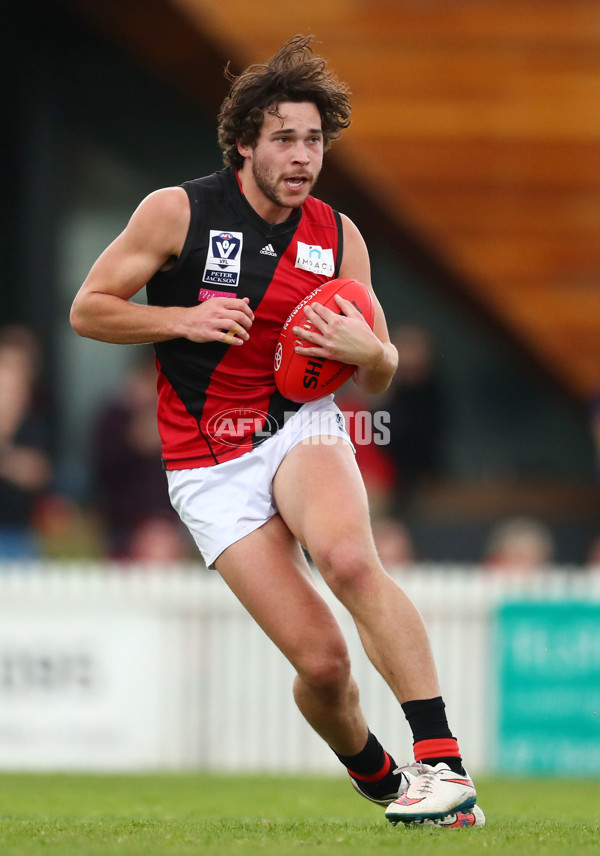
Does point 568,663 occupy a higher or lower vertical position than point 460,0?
lower

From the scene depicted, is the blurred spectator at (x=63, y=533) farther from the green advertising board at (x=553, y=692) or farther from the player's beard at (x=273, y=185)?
the player's beard at (x=273, y=185)

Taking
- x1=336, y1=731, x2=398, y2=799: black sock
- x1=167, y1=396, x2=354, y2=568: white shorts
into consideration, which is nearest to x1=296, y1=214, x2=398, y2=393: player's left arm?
x1=167, y1=396, x2=354, y2=568: white shorts

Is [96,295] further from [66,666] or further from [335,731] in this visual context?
[66,666]

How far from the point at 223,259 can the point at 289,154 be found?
16.5 inches

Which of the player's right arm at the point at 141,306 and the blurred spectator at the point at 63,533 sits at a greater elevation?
the player's right arm at the point at 141,306

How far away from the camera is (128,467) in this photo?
10.2 m

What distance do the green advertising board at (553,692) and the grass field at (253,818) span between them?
339 mm

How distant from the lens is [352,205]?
11.8 meters

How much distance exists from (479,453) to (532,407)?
65 centimetres

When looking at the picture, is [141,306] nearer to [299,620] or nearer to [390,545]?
[299,620]

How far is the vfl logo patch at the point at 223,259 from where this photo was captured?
16.1 feet

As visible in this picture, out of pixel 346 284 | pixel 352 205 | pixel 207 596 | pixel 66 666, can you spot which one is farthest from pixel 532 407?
pixel 346 284

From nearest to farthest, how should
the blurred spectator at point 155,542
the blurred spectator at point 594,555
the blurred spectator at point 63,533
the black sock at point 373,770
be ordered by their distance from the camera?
the black sock at point 373,770 → the blurred spectator at point 155,542 → the blurred spectator at point 594,555 → the blurred spectator at point 63,533

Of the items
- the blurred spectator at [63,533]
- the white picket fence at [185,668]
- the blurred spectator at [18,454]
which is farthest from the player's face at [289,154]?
the blurred spectator at [63,533]
